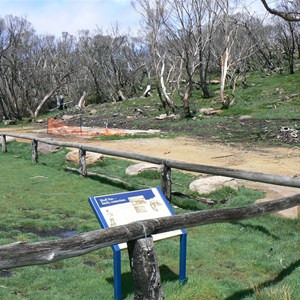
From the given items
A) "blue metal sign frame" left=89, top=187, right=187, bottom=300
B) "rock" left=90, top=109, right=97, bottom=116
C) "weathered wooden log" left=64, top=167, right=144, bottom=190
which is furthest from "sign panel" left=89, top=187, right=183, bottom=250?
"rock" left=90, top=109, right=97, bottom=116

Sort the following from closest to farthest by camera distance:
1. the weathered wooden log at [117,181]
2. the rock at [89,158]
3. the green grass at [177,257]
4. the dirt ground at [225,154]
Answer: the green grass at [177,257] < the weathered wooden log at [117,181] < the dirt ground at [225,154] < the rock at [89,158]

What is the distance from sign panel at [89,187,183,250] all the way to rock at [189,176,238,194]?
3791 millimetres

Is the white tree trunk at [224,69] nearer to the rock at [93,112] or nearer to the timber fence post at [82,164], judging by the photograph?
the rock at [93,112]

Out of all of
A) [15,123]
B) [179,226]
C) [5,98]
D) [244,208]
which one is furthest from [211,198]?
[5,98]

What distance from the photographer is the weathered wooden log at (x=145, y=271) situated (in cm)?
319

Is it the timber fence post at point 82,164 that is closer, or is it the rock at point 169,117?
the timber fence post at point 82,164

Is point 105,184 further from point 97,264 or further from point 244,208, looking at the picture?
point 244,208

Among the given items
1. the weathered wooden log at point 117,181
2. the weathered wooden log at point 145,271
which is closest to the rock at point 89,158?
the weathered wooden log at point 117,181

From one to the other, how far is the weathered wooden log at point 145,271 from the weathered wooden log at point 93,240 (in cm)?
8

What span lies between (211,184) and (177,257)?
3273 mm

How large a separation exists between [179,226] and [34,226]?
3.58m

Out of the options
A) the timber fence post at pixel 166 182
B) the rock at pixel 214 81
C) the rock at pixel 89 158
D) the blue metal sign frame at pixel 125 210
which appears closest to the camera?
the blue metal sign frame at pixel 125 210

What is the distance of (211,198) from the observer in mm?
7730

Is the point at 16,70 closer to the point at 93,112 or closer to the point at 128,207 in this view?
the point at 93,112
